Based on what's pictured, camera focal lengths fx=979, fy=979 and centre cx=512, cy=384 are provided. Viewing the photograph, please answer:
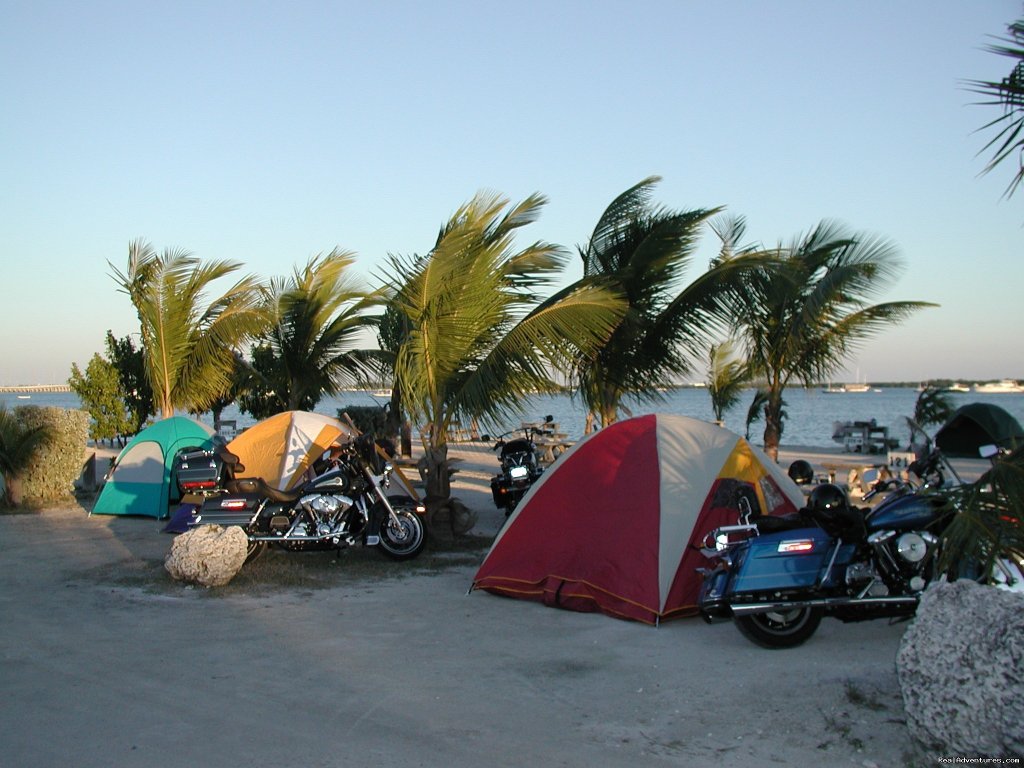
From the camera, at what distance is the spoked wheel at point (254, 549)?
1003cm

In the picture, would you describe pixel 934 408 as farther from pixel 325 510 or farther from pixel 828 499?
pixel 828 499

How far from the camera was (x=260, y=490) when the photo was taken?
1014 cm

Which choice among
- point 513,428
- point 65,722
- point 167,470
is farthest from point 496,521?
point 65,722

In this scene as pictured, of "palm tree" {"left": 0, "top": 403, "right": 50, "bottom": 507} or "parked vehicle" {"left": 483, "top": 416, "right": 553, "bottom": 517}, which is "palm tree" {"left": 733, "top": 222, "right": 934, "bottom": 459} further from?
"palm tree" {"left": 0, "top": 403, "right": 50, "bottom": 507}

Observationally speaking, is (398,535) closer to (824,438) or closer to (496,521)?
(496,521)

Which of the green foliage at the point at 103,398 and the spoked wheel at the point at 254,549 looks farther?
the green foliage at the point at 103,398

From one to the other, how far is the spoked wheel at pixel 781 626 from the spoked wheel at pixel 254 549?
5320mm

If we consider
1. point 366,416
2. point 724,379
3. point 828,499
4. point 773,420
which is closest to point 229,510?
point 828,499

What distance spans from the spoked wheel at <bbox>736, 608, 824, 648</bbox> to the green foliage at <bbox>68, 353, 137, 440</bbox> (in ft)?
61.0

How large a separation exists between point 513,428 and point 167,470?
5.64 meters

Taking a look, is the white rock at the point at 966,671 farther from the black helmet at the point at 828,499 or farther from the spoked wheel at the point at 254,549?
the spoked wheel at the point at 254,549

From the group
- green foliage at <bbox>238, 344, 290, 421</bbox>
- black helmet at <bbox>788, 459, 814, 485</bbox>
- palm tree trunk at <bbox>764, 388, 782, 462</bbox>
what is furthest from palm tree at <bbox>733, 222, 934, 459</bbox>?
green foliage at <bbox>238, 344, 290, 421</bbox>

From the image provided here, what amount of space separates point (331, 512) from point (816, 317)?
25.2 feet

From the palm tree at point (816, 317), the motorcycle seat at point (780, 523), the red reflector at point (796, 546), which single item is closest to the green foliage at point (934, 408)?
the palm tree at point (816, 317)
